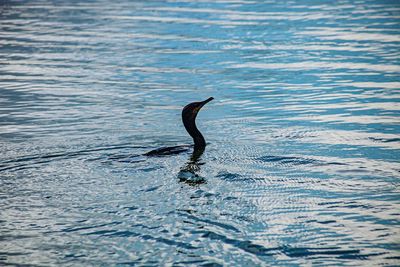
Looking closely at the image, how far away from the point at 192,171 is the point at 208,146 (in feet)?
5.01

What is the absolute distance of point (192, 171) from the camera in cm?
910

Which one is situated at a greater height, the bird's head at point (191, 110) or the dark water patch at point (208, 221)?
the bird's head at point (191, 110)

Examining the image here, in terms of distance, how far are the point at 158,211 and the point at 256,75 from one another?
9.79 meters

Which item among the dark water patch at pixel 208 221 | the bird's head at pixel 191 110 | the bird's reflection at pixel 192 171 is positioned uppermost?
the bird's head at pixel 191 110

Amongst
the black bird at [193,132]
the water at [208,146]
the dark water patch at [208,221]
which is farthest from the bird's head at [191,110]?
the dark water patch at [208,221]

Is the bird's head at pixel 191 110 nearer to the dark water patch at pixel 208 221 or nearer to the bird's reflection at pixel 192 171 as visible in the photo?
the bird's reflection at pixel 192 171

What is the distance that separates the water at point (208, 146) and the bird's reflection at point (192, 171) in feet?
0.16

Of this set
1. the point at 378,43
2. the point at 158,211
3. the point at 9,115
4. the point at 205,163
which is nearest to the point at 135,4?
the point at 378,43

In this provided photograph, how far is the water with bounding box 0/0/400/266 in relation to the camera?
Answer: 6.76 meters

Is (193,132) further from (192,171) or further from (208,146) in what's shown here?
(192,171)

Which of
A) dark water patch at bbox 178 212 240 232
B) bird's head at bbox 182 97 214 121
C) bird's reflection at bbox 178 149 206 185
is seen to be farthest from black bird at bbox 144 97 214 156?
dark water patch at bbox 178 212 240 232

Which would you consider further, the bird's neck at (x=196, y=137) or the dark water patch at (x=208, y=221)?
the bird's neck at (x=196, y=137)

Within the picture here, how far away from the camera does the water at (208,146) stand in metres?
6.76

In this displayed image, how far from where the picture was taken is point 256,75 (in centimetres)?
1691
